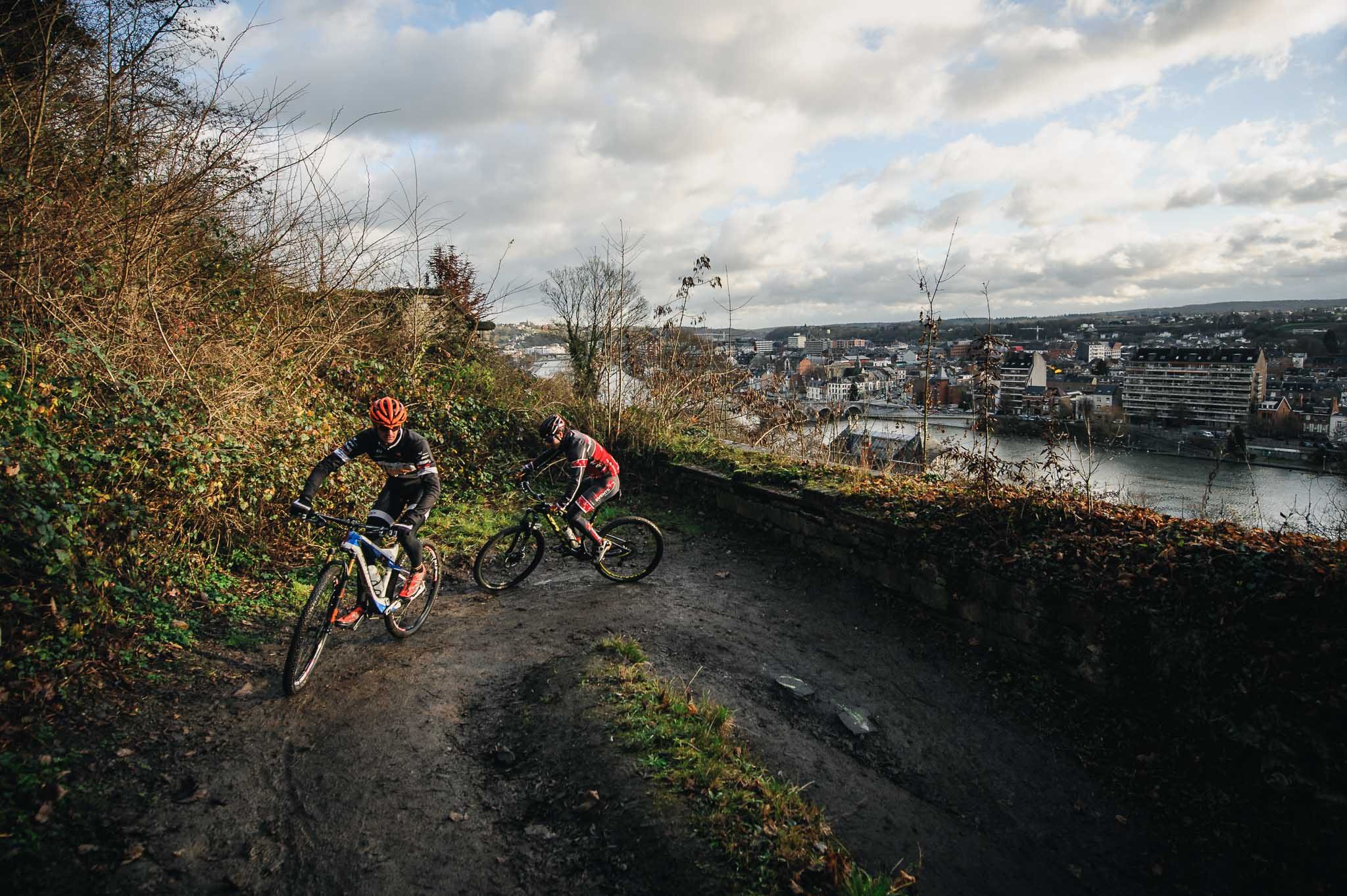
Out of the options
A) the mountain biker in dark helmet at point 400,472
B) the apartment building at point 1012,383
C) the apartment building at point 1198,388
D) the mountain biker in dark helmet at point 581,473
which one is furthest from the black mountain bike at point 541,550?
the apartment building at point 1198,388

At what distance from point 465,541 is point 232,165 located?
442cm

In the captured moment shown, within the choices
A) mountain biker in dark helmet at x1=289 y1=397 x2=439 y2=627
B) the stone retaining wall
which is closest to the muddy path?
the stone retaining wall

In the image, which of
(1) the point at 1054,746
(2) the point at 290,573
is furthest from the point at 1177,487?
(2) the point at 290,573

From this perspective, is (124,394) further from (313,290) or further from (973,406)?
(973,406)

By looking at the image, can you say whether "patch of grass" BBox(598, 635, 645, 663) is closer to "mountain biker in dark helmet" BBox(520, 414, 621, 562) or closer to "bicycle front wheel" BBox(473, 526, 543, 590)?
"mountain biker in dark helmet" BBox(520, 414, 621, 562)

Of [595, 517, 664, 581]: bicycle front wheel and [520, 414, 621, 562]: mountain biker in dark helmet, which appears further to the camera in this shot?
[595, 517, 664, 581]: bicycle front wheel

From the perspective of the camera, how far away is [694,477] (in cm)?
881

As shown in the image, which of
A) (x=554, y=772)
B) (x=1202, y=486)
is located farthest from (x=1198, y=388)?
(x=554, y=772)

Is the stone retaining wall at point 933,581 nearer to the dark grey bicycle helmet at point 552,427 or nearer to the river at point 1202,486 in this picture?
the river at point 1202,486

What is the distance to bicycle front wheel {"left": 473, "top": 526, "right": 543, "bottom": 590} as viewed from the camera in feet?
20.1

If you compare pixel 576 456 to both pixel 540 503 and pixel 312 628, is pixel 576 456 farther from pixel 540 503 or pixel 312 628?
pixel 312 628

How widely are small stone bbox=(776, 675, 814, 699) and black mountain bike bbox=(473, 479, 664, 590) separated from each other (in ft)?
7.02

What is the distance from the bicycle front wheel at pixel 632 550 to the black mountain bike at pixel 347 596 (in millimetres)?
1995

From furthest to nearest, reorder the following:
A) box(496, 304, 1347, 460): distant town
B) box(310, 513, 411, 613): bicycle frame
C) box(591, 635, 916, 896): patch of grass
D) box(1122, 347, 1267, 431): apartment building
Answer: box(1122, 347, 1267, 431): apartment building < box(496, 304, 1347, 460): distant town < box(310, 513, 411, 613): bicycle frame < box(591, 635, 916, 896): patch of grass
